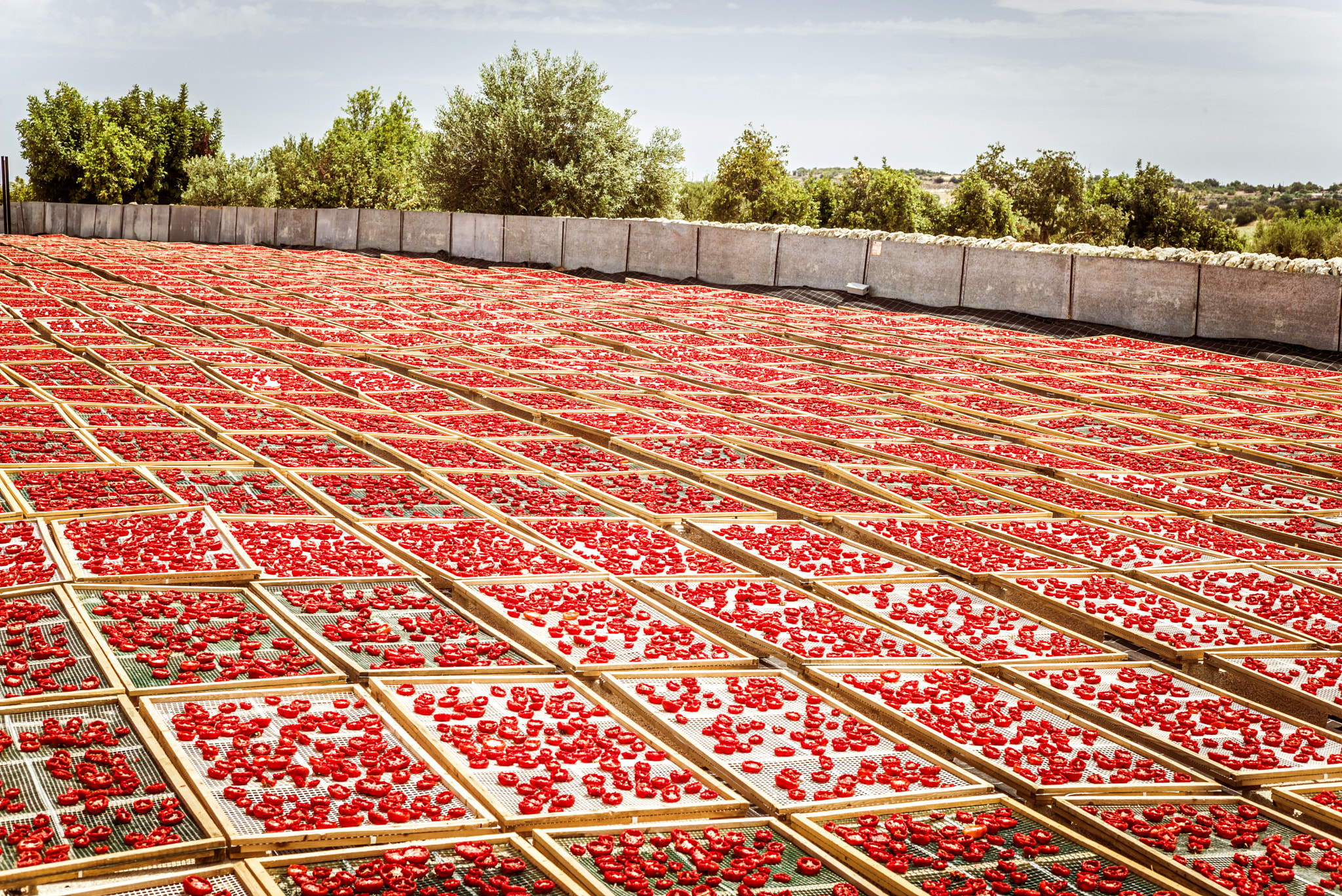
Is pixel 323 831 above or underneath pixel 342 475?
underneath

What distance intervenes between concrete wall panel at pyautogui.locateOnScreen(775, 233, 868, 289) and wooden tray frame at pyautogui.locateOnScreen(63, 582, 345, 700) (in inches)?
660

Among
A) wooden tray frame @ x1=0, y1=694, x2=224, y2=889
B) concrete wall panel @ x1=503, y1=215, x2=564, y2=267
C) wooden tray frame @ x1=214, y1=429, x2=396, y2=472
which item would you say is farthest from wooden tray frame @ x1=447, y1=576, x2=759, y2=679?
concrete wall panel @ x1=503, y1=215, x2=564, y2=267

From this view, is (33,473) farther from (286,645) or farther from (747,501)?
(747,501)

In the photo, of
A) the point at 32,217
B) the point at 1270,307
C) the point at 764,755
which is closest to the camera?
Answer: the point at 764,755

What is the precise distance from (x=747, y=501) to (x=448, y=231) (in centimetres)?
2215

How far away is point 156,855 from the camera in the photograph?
3.00m

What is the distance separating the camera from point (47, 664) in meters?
4.10

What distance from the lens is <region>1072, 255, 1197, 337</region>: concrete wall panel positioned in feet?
53.8

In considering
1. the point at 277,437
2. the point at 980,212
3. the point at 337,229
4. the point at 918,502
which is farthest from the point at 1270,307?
the point at 980,212

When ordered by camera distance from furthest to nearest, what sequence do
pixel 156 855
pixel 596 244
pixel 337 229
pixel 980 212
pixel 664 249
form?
pixel 980 212 < pixel 337 229 < pixel 596 244 < pixel 664 249 < pixel 156 855

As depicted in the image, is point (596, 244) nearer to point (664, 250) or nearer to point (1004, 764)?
point (664, 250)

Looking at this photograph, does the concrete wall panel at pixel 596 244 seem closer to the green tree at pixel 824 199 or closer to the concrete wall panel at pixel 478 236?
the concrete wall panel at pixel 478 236

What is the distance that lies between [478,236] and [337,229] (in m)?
5.43

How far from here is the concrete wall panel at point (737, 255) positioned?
864 inches
